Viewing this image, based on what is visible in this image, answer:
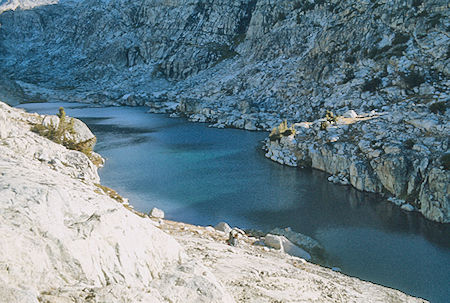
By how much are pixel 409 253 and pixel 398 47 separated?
149ft

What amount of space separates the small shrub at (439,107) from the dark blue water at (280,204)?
1303 centimetres

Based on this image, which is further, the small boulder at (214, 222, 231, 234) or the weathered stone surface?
the small boulder at (214, 222, 231, 234)

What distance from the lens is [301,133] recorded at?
169 feet

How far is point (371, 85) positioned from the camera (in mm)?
59969

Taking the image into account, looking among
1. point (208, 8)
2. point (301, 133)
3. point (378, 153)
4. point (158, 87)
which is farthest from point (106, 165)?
point (208, 8)

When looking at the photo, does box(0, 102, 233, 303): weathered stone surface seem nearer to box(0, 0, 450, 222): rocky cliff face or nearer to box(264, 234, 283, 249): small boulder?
box(264, 234, 283, 249): small boulder

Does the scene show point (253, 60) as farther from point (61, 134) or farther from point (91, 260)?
point (91, 260)

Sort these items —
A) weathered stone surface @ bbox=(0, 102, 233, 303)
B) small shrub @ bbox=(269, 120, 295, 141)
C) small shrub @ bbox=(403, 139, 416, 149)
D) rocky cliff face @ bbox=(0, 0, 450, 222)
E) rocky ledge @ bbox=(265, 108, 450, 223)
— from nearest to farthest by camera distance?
weathered stone surface @ bbox=(0, 102, 233, 303)
rocky ledge @ bbox=(265, 108, 450, 223)
small shrub @ bbox=(403, 139, 416, 149)
small shrub @ bbox=(269, 120, 295, 141)
rocky cliff face @ bbox=(0, 0, 450, 222)

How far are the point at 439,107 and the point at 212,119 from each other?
47.3 m

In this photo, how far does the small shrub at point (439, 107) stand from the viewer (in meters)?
41.3

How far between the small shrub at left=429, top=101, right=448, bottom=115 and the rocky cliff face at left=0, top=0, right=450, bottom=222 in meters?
0.11

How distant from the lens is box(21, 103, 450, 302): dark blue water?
24.8 m

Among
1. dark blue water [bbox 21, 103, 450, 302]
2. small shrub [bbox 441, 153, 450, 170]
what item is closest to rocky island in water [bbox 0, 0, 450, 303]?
small shrub [bbox 441, 153, 450, 170]

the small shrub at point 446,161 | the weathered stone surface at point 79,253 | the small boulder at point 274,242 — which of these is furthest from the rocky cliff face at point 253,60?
the weathered stone surface at point 79,253
